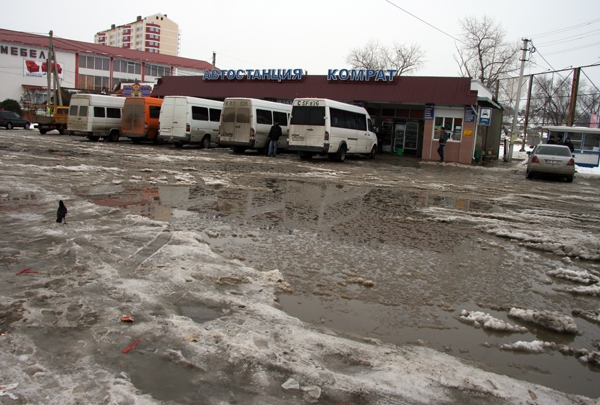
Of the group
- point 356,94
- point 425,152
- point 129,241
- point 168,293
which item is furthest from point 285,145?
point 168,293

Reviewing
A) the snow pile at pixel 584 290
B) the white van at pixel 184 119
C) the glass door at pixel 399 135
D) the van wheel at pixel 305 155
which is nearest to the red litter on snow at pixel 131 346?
the snow pile at pixel 584 290

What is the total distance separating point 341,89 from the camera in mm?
29000

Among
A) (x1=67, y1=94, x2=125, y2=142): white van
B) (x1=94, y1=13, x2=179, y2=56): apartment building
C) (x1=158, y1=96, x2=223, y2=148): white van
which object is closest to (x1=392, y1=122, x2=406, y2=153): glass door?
(x1=158, y1=96, x2=223, y2=148): white van

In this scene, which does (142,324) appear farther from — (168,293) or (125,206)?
(125,206)

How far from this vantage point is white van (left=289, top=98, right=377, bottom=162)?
20.2 meters

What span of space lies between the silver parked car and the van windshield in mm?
8786

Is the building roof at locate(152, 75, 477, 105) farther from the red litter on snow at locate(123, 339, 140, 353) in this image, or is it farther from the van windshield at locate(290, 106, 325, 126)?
the red litter on snow at locate(123, 339, 140, 353)

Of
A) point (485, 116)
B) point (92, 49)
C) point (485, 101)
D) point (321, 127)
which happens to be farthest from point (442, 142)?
point (92, 49)

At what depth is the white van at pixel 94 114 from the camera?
2656 centimetres

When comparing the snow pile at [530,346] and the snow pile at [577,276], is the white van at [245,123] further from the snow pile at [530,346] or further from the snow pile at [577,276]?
the snow pile at [530,346]

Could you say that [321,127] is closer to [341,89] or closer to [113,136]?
[341,89]

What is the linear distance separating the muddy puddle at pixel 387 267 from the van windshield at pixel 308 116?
976cm

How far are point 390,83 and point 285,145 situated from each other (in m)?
7.59

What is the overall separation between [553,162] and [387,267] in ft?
52.6
